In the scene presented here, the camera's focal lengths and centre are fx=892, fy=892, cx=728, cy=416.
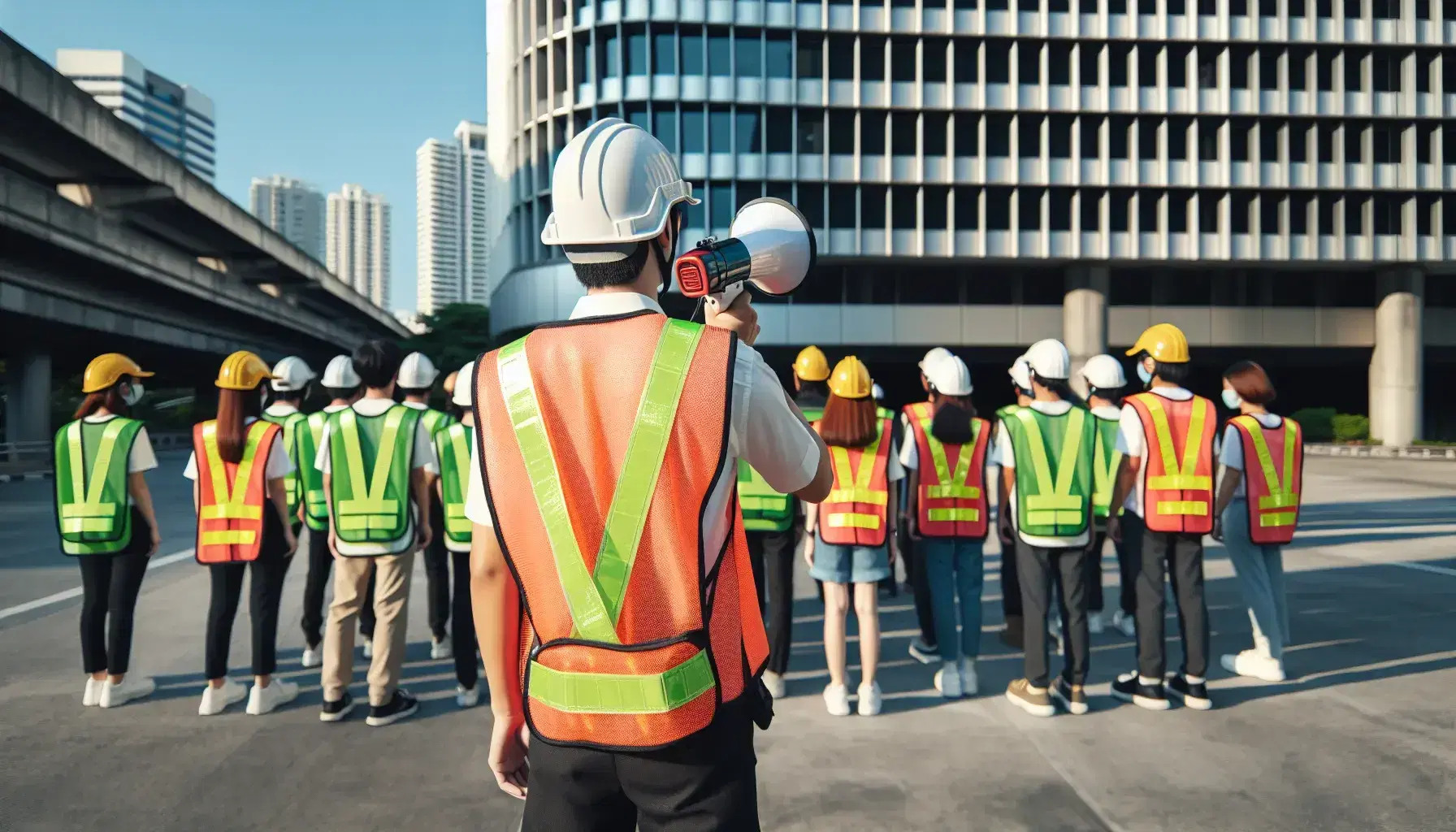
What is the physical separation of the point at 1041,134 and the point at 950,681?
34.4 metres


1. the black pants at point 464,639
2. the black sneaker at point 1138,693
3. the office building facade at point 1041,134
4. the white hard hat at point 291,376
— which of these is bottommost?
the black sneaker at point 1138,693

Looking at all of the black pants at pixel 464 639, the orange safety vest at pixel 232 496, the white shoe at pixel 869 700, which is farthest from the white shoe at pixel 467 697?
the white shoe at pixel 869 700

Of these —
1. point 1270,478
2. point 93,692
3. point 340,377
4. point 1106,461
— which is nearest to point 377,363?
point 340,377

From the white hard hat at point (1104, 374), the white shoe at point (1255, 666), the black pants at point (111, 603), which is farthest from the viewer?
the white hard hat at point (1104, 374)

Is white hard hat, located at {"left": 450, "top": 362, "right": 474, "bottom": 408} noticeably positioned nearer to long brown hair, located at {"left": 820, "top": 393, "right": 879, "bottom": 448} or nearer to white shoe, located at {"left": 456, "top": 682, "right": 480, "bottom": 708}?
white shoe, located at {"left": 456, "top": 682, "right": 480, "bottom": 708}

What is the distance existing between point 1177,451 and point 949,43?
3376cm

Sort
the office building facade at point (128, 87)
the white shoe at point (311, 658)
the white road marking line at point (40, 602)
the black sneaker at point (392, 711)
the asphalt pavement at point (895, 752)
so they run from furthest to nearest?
1. the office building facade at point (128, 87)
2. the white road marking line at point (40, 602)
3. the white shoe at point (311, 658)
4. the black sneaker at point (392, 711)
5. the asphalt pavement at point (895, 752)

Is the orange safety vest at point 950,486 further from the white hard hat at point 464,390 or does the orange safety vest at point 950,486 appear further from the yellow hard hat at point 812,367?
the white hard hat at point 464,390

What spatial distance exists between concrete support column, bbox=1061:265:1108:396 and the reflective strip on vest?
1434 inches

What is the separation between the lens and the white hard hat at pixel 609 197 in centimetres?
174

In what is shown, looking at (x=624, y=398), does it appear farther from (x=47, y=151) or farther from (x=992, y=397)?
(x=992, y=397)

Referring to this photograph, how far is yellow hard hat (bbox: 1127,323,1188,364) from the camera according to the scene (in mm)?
5156

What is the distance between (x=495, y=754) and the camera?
1859 mm

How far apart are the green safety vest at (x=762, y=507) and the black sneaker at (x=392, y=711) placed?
218 cm
